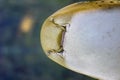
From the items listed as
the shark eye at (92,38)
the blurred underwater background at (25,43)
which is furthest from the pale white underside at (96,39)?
the blurred underwater background at (25,43)

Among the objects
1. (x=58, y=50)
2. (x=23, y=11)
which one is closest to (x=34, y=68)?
(x=23, y=11)

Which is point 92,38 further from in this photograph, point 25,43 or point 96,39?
point 25,43

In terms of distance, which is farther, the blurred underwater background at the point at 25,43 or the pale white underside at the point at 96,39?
the blurred underwater background at the point at 25,43

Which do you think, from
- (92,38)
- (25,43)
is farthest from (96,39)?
(25,43)

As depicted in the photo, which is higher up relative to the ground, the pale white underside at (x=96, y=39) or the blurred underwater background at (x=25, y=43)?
the pale white underside at (x=96, y=39)

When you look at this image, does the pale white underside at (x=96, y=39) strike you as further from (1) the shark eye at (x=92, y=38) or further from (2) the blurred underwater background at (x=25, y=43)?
(2) the blurred underwater background at (x=25, y=43)

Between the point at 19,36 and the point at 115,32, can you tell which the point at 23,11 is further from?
the point at 115,32

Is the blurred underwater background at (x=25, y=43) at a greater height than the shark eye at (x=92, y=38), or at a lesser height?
lesser
